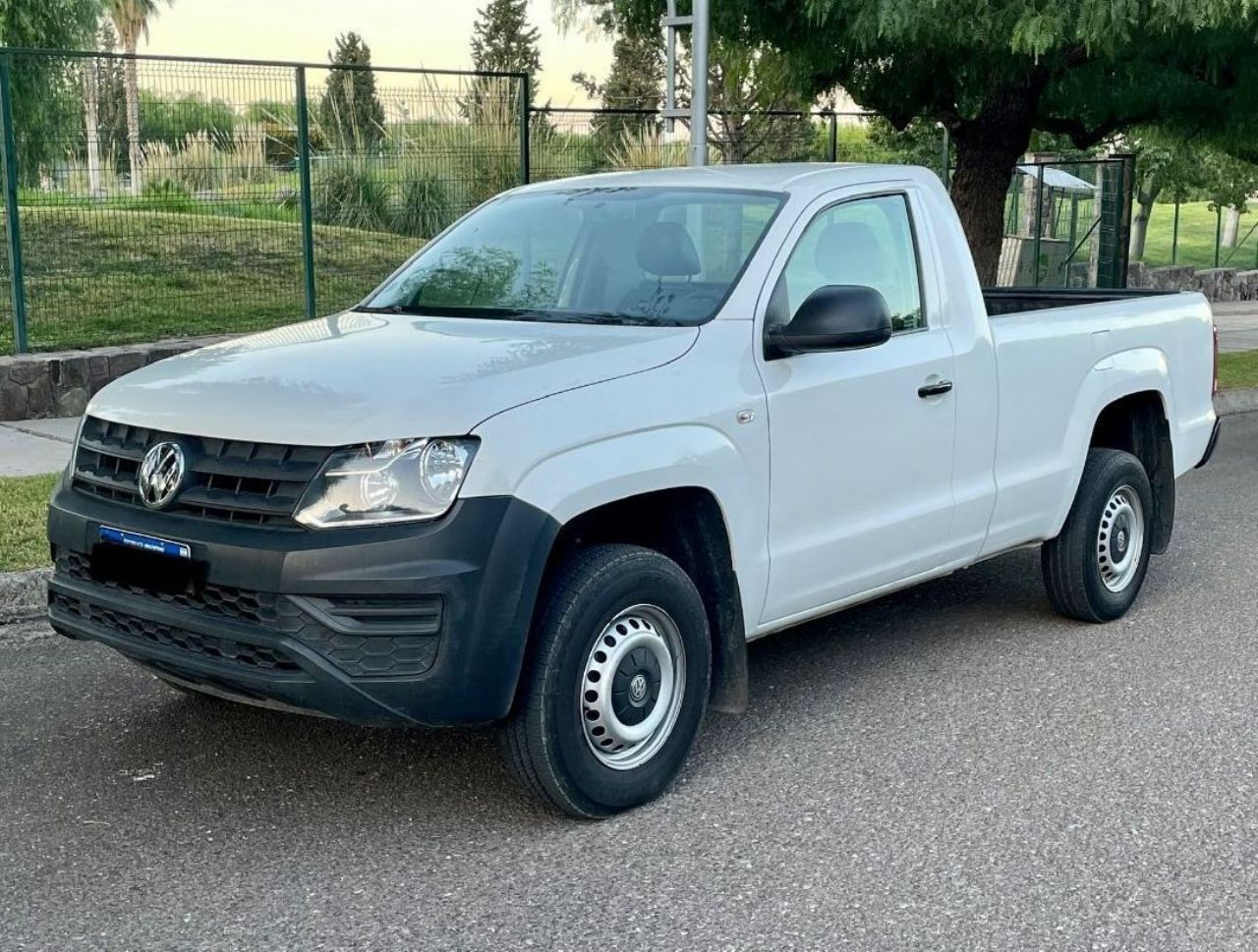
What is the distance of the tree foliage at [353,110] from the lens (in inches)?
518

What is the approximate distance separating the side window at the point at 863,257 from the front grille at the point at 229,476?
1781 millimetres

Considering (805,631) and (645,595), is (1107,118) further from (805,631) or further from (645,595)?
(645,595)

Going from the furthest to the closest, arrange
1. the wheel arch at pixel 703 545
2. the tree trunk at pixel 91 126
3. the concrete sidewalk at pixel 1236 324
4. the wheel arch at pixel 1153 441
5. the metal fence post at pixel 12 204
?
the concrete sidewalk at pixel 1236 324, the tree trunk at pixel 91 126, the metal fence post at pixel 12 204, the wheel arch at pixel 1153 441, the wheel arch at pixel 703 545

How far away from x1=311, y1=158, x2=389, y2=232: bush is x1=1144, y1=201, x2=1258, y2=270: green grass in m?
27.2

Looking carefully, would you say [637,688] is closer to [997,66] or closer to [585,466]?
[585,466]

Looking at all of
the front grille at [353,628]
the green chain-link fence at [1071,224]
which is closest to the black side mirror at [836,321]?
the front grille at [353,628]

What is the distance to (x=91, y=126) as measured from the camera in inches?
452

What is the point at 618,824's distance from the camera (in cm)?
451

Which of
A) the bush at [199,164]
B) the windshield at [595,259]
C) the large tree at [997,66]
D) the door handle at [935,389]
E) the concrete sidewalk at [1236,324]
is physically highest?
the large tree at [997,66]

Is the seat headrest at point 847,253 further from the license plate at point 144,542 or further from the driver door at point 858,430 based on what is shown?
the license plate at point 144,542

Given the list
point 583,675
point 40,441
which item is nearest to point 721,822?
point 583,675

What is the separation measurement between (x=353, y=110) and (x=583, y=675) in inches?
406

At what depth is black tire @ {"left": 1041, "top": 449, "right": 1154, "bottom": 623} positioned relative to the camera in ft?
21.4

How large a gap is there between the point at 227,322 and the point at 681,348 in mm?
10394
